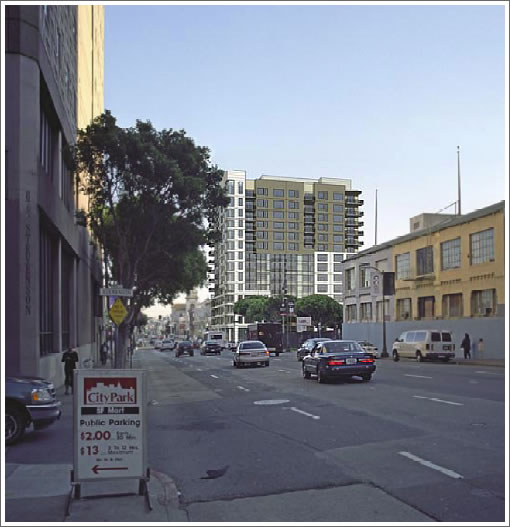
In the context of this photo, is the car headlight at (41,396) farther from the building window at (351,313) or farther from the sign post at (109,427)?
the building window at (351,313)

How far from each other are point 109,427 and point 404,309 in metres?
52.9

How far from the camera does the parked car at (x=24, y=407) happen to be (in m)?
12.9

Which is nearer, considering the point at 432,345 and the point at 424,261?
the point at 432,345

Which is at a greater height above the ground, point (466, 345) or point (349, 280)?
point (349, 280)

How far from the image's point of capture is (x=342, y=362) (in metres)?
24.2

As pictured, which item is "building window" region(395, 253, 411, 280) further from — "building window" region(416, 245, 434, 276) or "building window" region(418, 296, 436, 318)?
"building window" region(418, 296, 436, 318)

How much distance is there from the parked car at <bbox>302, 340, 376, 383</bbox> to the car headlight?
12.7 metres

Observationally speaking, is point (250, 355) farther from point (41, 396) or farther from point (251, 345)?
point (41, 396)

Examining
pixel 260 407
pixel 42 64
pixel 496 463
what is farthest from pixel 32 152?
pixel 496 463

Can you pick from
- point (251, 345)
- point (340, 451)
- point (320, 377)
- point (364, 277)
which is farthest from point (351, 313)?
point (340, 451)

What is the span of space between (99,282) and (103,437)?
50248 mm

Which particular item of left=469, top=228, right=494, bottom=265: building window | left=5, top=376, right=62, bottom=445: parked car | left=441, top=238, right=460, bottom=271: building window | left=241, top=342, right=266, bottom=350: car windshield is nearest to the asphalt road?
left=5, top=376, right=62, bottom=445: parked car

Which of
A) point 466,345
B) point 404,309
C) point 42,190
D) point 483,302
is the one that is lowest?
point 466,345

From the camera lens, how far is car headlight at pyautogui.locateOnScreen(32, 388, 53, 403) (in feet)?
43.2
